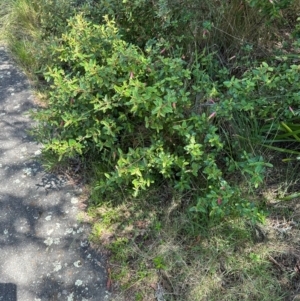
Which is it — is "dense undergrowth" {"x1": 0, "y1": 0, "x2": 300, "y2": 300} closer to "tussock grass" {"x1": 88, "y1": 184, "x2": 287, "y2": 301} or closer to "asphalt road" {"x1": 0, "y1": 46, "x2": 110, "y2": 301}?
"tussock grass" {"x1": 88, "y1": 184, "x2": 287, "y2": 301}

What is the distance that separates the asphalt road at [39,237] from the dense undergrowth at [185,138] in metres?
0.12

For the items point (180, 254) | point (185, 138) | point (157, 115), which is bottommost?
point (180, 254)

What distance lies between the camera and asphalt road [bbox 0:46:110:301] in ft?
6.60

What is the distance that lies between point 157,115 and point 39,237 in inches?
41.5

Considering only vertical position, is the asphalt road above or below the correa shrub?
below

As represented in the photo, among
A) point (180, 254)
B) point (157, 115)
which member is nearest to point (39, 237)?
point (180, 254)

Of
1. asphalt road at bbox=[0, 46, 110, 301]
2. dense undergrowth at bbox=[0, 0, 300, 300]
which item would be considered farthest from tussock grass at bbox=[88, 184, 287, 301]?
asphalt road at bbox=[0, 46, 110, 301]

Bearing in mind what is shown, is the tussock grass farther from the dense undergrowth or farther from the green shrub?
the green shrub

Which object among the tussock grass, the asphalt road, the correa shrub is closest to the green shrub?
the correa shrub

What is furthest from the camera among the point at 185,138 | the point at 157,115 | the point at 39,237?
the point at 39,237

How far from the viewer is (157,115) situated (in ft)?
6.38

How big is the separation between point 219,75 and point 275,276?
1289mm

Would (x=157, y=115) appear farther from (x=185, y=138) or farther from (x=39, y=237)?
(x=39, y=237)

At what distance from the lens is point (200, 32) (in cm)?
263
